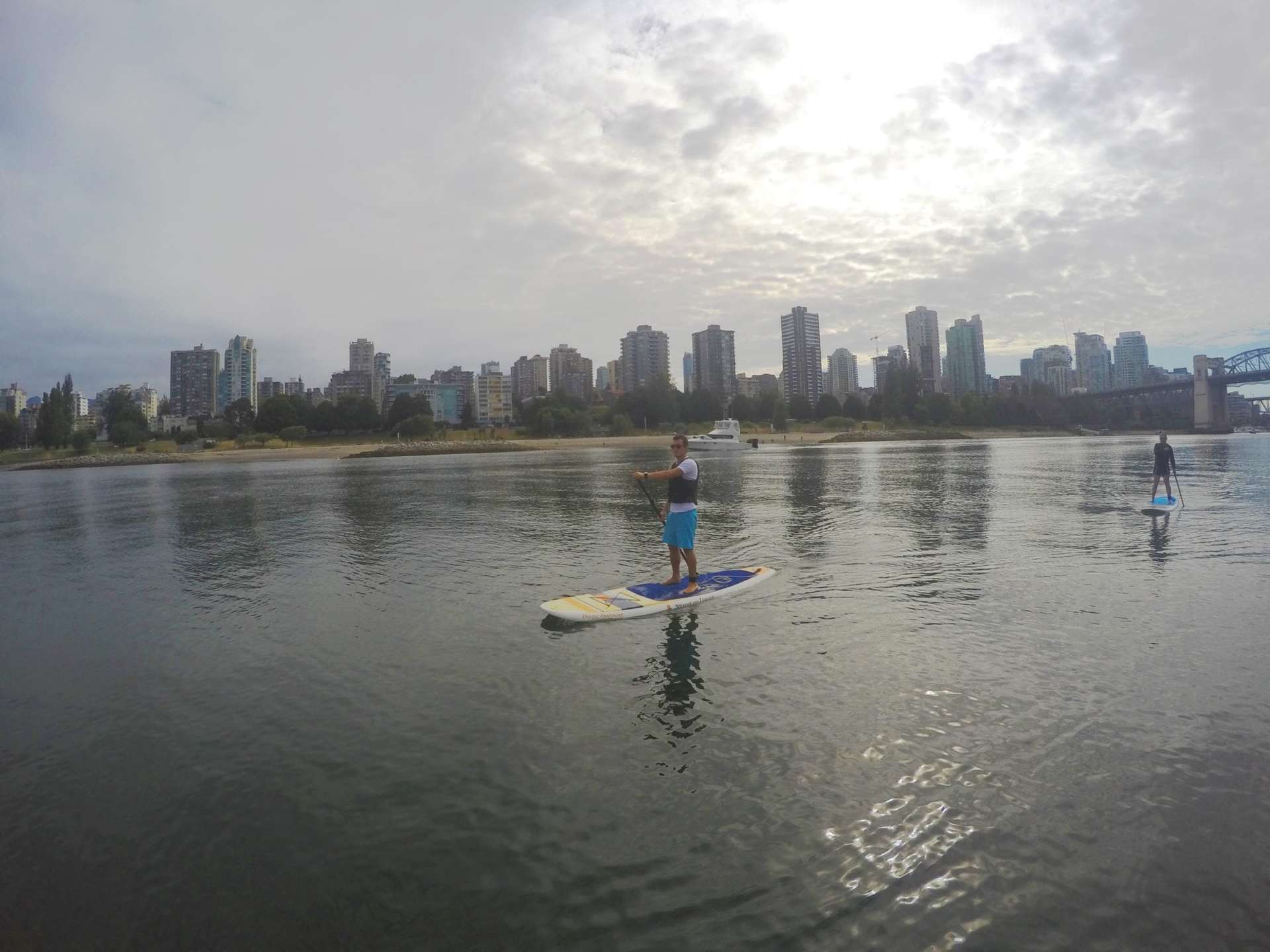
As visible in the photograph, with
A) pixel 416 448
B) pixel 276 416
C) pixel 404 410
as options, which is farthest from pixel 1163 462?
pixel 276 416

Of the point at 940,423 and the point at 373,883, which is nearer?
the point at 373,883

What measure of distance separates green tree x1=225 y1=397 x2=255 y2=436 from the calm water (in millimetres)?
151927

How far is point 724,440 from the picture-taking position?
368ft

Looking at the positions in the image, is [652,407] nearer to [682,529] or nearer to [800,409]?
[800,409]

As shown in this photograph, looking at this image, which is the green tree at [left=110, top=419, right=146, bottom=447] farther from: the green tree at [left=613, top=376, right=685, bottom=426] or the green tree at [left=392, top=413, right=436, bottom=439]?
the green tree at [left=613, top=376, right=685, bottom=426]

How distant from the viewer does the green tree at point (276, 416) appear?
142250mm

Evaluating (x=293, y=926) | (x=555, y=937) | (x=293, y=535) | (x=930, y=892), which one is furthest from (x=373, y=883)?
(x=293, y=535)

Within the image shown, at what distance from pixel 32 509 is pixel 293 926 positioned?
48462 mm

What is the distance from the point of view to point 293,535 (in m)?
24.3

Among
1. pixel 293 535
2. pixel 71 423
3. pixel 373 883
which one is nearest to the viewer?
pixel 373 883

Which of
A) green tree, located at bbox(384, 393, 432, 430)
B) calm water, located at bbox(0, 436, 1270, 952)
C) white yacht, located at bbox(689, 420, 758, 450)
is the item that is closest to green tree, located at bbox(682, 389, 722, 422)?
white yacht, located at bbox(689, 420, 758, 450)

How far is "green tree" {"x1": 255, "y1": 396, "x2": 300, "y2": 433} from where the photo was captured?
14225 centimetres

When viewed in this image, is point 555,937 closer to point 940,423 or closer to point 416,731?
A: point 416,731

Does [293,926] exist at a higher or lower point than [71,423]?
lower
